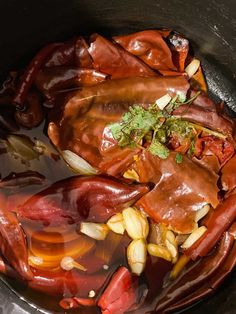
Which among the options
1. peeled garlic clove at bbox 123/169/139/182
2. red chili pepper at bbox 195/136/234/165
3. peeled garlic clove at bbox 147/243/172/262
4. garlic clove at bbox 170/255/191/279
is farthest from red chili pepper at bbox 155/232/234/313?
peeled garlic clove at bbox 123/169/139/182

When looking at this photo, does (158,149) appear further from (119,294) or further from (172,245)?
(119,294)

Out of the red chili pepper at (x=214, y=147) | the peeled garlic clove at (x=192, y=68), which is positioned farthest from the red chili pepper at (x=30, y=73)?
the red chili pepper at (x=214, y=147)

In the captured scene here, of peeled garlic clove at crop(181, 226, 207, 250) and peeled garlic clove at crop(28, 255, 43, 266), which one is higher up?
peeled garlic clove at crop(181, 226, 207, 250)

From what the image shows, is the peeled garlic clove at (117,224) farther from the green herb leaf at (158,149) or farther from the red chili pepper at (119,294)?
the green herb leaf at (158,149)

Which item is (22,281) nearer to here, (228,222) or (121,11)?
(228,222)

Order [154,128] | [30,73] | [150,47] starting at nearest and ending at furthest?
1. [154,128]
2. [30,73]
3. [150,47]

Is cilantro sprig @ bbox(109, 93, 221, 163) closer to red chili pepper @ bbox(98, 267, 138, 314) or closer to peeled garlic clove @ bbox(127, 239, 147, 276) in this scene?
peeled garlic clove @ bbox(127, 239, 147, 276)

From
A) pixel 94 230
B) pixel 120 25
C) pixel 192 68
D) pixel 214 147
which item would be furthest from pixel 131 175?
pixel 120 25
